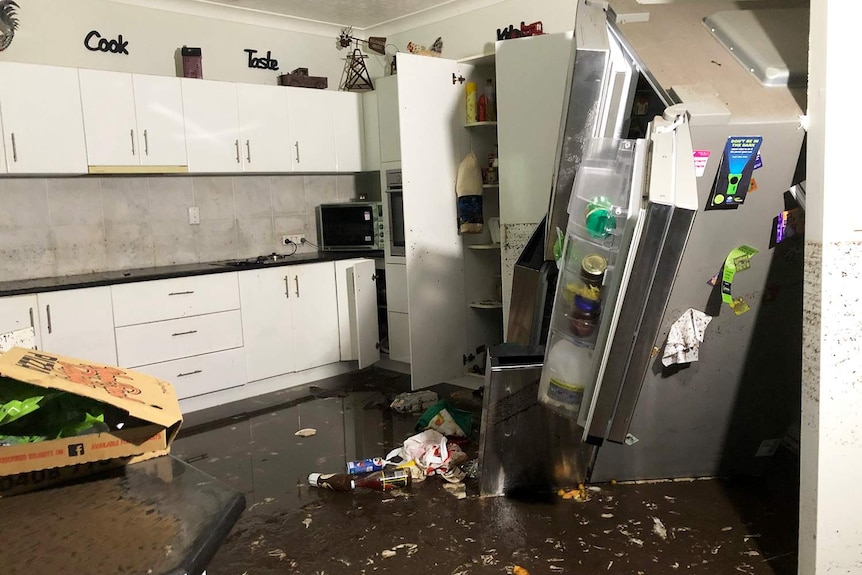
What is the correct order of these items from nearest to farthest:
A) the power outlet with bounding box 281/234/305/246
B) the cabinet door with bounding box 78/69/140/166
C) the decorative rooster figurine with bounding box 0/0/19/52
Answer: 1. the decorative rooster figurine with bounding box 0/0/19/52
2. the cabinet door with bounding box 78/69/140/166
3. the power outlet with bounding box 281/234/305/246

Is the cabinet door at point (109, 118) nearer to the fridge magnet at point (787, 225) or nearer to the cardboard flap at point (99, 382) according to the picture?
the cardboard flap at point (99, 382)

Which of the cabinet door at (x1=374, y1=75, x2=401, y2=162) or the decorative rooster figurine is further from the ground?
the decorative rooster figurine

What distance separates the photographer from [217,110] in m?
4.34

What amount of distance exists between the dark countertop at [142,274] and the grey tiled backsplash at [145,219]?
0.41ft

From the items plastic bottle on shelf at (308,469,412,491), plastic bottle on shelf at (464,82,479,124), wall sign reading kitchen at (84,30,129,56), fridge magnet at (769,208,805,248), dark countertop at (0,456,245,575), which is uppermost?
wall sign reading kitchen at (84,30,129,56)

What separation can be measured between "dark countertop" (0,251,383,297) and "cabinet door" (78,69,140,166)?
685 millimetres

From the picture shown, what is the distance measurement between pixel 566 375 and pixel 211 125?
3.11m

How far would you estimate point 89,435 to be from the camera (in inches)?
52.7

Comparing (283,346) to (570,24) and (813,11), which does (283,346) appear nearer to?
(570,24)

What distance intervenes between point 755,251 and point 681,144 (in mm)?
723

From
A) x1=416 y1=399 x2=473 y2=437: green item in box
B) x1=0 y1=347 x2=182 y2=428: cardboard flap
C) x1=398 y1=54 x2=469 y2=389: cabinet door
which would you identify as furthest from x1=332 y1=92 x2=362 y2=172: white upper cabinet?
x1=0 y1=347 x2=182 y2=428: cardboard flap

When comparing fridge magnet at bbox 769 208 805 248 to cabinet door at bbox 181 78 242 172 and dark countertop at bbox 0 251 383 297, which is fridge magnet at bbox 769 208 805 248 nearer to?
dark countertop at bbox 0 251 383 297

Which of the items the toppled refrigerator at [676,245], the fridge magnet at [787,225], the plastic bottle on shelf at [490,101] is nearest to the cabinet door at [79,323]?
the toppled refrigerator at [676,245]

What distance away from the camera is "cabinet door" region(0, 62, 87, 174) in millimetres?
A: 3559
